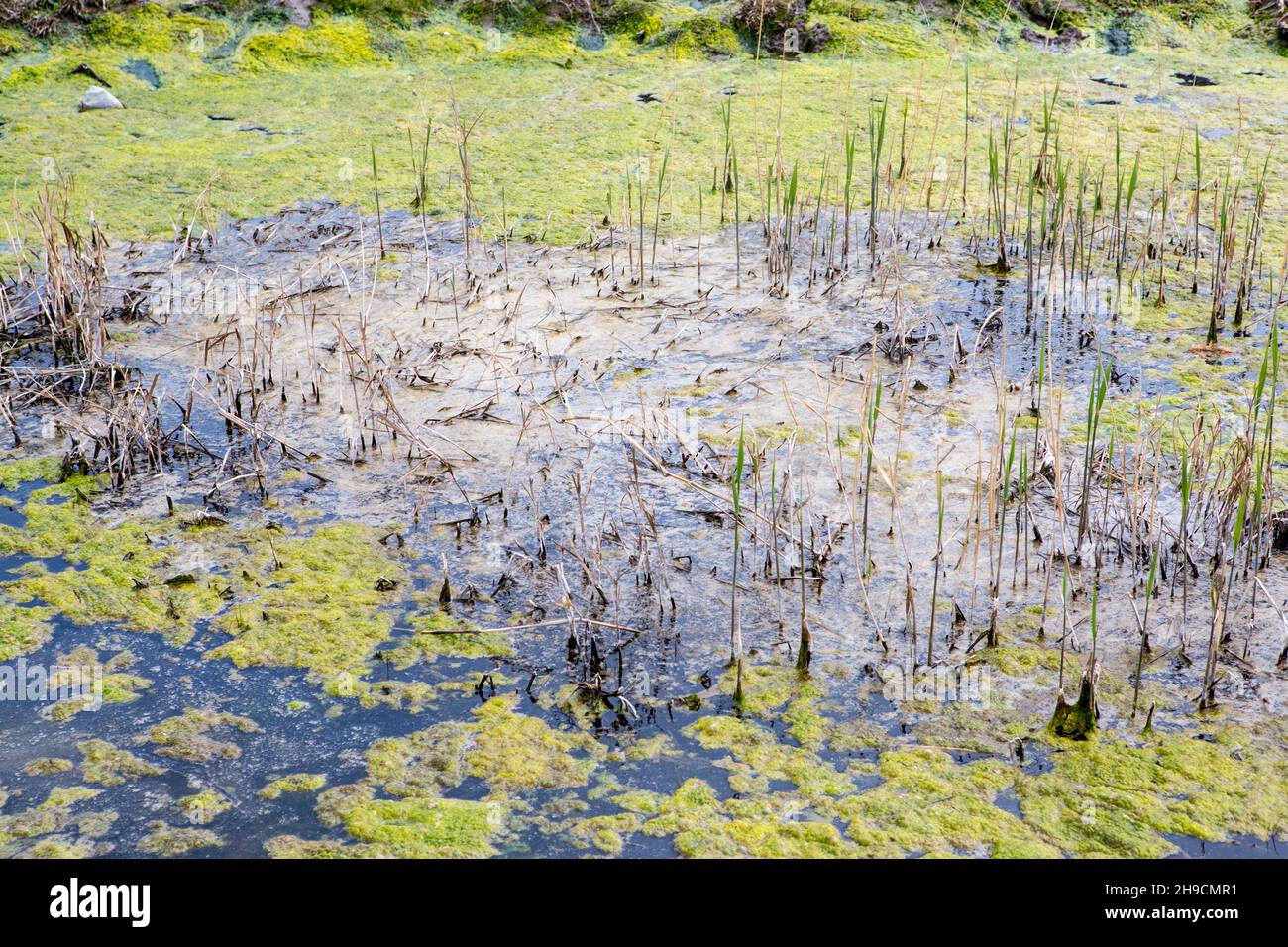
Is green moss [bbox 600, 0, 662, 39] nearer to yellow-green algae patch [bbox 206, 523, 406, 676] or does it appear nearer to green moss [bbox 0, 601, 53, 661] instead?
yellow-green algae patch [bbox 206, 523, 406, 676]

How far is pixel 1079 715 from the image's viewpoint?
92.6 inches

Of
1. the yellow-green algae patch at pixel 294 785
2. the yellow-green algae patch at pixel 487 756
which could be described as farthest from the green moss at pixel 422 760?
the yellow-green algae patch at pixel 294 785

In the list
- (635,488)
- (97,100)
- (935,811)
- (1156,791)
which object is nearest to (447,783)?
(935,811)

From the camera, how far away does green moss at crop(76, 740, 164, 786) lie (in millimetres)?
2287

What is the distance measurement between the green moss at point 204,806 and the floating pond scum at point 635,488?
11 millimetres

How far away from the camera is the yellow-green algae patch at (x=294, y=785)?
88.3 inches

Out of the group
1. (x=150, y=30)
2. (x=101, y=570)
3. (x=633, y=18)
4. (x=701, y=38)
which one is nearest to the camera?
(x=101, y=570)

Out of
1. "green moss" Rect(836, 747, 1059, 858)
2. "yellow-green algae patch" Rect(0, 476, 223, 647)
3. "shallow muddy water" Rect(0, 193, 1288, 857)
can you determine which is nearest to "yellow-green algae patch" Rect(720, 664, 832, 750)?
"shallow muddy water" Rect(0, 193, 1288, 857)

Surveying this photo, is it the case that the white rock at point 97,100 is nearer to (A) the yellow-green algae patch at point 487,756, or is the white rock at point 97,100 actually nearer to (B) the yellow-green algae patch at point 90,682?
(B) the yellow-green algae patch at point 90,682

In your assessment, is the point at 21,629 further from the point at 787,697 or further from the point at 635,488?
the point at 787,697

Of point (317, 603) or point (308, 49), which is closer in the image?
point (317, 603)

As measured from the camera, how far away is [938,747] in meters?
2.33

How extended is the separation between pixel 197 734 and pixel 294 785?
0.29 meters

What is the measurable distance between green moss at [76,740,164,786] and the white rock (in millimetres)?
5083
